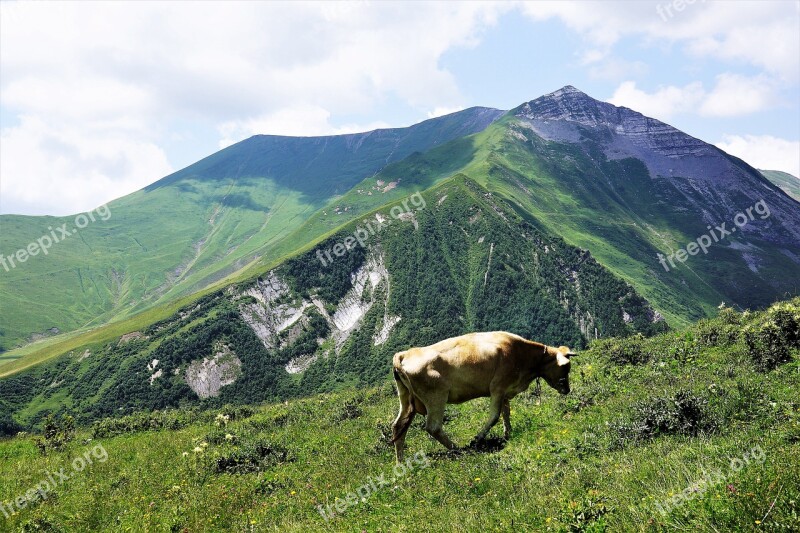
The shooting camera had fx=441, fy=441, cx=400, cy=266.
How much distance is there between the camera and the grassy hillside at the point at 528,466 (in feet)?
20.7

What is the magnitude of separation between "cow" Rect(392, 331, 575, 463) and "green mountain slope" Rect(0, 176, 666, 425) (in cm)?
13925

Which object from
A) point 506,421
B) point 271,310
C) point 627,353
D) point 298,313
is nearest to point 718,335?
point 627,353

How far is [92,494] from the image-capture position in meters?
12.4

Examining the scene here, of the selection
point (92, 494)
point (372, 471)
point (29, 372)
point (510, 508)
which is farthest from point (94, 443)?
point (29, 372)

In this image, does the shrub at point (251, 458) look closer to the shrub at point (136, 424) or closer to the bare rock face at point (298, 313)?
the shrub at point (136, 424)

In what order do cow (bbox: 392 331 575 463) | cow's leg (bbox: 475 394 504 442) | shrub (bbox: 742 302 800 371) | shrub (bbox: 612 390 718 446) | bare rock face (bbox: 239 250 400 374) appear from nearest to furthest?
shrub (bbox: 612 390 718 446)
cow (bbox: 392 331 575 463)
cow's leg (bbox: 475 394 504 442)
shrub (bbox: 742 302 800 371)
bare rock face (bbox: 239 250 400 374)

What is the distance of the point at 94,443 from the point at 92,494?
29.5 feet

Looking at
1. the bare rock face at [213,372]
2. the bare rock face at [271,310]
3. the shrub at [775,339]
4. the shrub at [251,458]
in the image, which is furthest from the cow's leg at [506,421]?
the bare rock face at [271,310]

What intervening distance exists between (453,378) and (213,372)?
517 ft

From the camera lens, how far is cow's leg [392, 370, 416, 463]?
40.1 ft

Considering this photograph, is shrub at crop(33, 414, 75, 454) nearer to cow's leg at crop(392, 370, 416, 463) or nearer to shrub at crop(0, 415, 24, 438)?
cow's leg at crop(392, 370, 416, 463)

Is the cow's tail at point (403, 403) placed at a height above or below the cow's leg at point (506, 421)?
above

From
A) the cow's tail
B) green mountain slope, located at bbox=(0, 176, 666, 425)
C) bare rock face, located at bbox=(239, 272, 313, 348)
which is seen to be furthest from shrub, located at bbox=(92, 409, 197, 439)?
bare rock face, located at bbox=(239, 272, 313, 348)

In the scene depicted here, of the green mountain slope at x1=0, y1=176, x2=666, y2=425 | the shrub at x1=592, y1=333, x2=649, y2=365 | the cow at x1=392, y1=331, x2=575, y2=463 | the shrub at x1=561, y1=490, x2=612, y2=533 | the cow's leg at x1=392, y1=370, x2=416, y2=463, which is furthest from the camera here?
the green mountain slope at x1=0, y1=176, x2=666, y2=425
